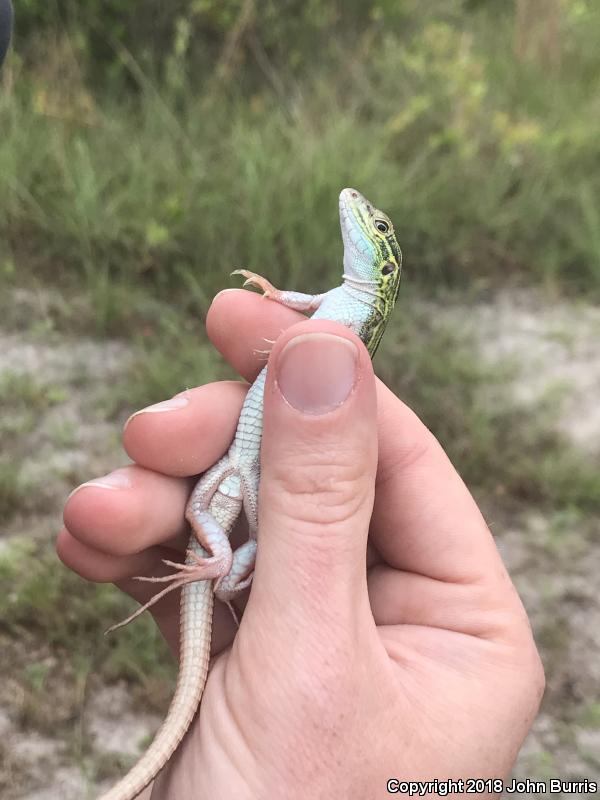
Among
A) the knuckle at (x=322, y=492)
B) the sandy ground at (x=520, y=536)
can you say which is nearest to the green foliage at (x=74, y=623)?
the sandy ground at (x=520, y=536)

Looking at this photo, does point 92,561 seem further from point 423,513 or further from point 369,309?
point 369,309

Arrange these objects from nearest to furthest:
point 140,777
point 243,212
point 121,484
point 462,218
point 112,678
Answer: point 140,777
point 121,484
point 112,678
point 243,212
point 462,218

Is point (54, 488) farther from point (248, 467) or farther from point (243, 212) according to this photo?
point (243, 212)

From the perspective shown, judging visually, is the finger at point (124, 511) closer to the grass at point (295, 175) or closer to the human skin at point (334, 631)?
the human skin at point (334, 631)

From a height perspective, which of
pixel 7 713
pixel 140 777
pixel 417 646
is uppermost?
pixel 417 646

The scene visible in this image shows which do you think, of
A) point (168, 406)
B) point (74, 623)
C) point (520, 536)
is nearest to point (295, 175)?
point (520, 536)

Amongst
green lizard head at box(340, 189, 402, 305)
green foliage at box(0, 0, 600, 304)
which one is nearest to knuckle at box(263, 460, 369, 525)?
green lizard head at box(340, 189, 402, 305)

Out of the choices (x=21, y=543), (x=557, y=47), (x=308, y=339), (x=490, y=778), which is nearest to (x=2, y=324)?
(x=21, y=543)
